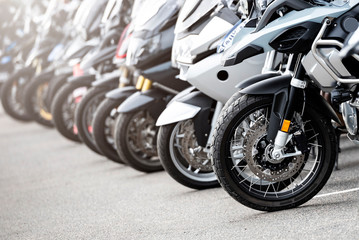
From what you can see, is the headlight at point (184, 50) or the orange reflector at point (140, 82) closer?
the headlight at point (184, 50)

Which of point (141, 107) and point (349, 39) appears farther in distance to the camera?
point (141, 107)

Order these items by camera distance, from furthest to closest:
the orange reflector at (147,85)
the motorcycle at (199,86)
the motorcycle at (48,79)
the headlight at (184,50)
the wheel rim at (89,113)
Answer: the motorcycle at (48,79), the wheel rim at (89,113), the orange reflector at (147,85), the headlight at (184,50), the motorcycle at (199,86)

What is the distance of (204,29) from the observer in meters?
6.21

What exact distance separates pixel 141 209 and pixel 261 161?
4.34ft

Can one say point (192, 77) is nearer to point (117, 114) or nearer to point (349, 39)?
point (349, 39)

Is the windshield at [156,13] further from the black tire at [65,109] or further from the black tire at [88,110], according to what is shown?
the black tire at [65,109]

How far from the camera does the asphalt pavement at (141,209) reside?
5207 mm

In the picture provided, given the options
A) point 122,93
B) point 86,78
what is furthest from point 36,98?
point 122,93

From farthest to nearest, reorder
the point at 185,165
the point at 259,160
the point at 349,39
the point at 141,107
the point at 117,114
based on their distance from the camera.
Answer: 1. the point at 117,114
2. the point at 141,107
3. the point at 185,165
4. the point at 259,160
5. the point at 349,39

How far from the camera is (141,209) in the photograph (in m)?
6.43

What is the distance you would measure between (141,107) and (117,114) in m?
0.82

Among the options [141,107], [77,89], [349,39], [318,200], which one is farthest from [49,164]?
[349,39]

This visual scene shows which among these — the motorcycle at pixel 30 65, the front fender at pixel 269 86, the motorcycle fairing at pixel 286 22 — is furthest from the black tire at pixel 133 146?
the motorcycle at pixel 30 65

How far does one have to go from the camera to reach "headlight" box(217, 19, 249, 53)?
5533 mm
